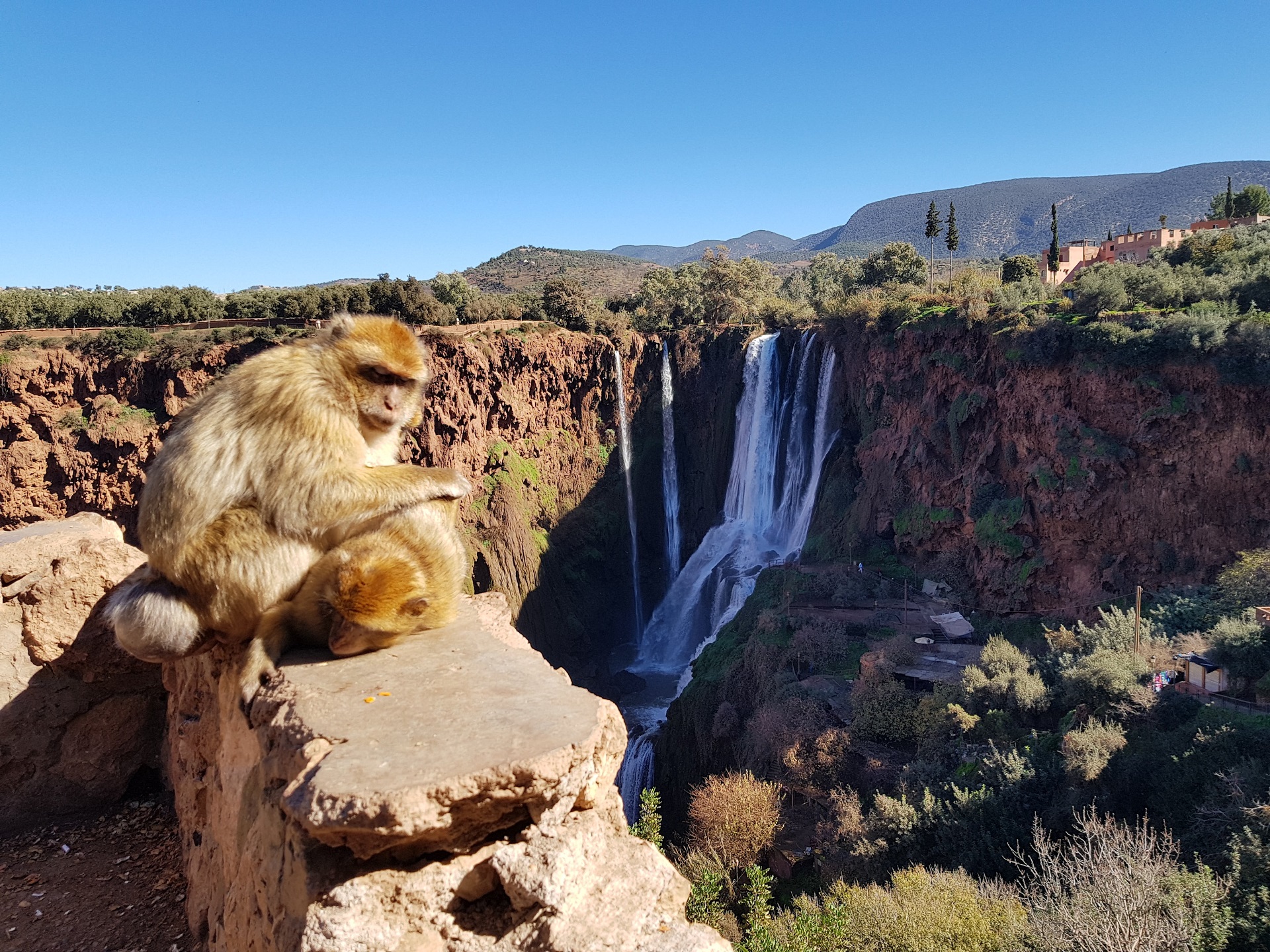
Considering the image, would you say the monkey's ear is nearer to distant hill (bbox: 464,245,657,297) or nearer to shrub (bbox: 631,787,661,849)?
shrub (bbox: 631,787,661,849)

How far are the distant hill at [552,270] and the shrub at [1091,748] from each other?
57977 millimetres

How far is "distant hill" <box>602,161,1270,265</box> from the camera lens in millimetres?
101312

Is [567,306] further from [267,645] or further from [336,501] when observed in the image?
[267,645]

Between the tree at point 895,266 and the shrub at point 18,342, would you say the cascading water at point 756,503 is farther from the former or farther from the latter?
the shrub at point 18,342

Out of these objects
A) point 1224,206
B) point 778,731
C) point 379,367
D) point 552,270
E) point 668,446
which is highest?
point 552,270

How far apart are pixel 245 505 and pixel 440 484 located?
0.73m

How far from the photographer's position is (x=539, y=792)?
2.15m

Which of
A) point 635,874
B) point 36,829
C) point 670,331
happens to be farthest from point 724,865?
point 670,331

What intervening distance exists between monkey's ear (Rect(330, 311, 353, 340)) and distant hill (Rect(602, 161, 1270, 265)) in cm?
9229

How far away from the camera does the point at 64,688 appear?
15.2ft

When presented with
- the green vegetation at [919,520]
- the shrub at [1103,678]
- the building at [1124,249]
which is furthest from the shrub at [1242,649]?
the building at [1124,249]

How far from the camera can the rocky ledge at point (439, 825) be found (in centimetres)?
200

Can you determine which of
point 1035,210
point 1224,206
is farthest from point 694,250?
point 1224,206

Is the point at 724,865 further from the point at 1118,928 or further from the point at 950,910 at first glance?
the point at 1118,928
